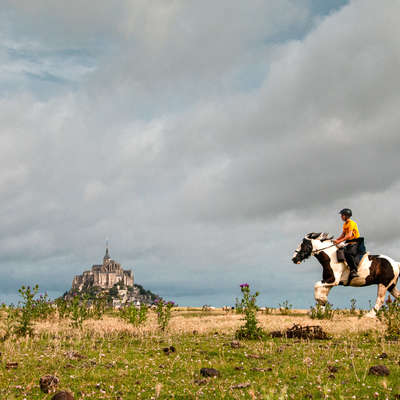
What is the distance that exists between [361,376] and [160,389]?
3.89 metres

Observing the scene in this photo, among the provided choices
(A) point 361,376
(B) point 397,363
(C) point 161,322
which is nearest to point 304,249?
(C) point 161,322

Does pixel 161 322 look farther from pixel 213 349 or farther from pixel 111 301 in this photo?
pixel 111 301

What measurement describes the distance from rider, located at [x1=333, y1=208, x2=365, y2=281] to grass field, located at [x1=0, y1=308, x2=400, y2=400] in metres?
8.00

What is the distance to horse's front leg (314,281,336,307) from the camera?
72.8 ft

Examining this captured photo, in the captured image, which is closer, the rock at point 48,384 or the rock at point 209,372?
the rock at point 48,384

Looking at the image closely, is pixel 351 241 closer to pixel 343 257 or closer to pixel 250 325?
pixel 343 257

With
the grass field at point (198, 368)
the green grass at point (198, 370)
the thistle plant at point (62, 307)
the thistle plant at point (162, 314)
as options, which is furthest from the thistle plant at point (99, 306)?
the green grass at point (198, 370)

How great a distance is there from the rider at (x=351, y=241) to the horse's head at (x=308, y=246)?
2.98 ft

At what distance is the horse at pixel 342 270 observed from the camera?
22.2 m

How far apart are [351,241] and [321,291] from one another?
10.3 feet

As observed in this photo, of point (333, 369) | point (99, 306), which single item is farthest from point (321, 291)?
point (333, 369)

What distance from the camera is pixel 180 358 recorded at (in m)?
10.3

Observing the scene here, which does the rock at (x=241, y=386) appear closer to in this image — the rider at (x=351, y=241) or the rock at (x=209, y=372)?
the rock at (x=209, y=372)

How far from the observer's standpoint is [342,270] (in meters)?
22.3
